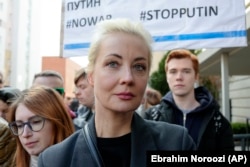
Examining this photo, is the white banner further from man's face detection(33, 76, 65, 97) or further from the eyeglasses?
the eyeglasses

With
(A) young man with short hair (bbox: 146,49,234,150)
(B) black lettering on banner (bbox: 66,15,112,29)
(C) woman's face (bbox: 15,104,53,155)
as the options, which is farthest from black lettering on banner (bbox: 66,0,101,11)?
(C) woman's face (bbox: 15,104,53,155)

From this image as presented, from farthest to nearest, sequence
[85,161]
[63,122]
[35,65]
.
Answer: [35,65] < [63,122] < [85,161]

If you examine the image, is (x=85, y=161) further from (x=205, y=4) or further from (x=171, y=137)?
(x=205, y=4)

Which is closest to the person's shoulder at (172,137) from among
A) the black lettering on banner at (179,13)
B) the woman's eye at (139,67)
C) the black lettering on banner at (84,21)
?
the woman's eye at (139,67)

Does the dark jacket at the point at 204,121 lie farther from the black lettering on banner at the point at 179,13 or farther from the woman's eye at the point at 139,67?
the woman's eye at the point at 139,67

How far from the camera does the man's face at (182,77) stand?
Answer: 109 inches

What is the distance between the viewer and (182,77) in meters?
2.75

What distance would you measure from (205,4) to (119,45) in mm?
1791

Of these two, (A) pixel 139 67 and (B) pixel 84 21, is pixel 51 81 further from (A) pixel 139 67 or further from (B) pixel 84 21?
(A) pixel 139 67

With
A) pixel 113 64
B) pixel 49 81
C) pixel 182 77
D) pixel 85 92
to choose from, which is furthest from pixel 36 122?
pixel 49 81

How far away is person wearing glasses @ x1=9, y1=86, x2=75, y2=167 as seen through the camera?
2.18 m

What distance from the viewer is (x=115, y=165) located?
1544 millimetres

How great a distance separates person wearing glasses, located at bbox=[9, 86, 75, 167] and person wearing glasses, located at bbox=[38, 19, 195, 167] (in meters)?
0.60

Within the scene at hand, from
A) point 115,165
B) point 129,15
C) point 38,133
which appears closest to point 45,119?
point 38,133
